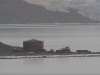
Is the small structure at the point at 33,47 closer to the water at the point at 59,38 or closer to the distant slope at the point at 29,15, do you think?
the water at the point at 59,38

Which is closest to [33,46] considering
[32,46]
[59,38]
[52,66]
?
[32,46]

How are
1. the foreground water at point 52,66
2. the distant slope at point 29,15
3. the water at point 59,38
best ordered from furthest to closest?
1. the distant slope at point 29,15
2. the water at point 59,38
3. the foreground water at point 52,66

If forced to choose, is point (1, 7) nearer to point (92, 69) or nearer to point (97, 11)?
point (97, 11)

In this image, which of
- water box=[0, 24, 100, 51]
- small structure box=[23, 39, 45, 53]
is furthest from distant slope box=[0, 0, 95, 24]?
small structure box=[23, 39, 45, 53]

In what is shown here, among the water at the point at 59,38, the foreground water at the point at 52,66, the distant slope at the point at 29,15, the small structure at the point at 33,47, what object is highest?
the distant slope at the point at 29,15

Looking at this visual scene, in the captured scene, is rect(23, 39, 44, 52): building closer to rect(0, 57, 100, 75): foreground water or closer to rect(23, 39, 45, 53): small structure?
rect(23, 39, 45, 53): small structure

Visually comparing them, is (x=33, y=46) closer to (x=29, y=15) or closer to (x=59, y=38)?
(x=59, y=38)

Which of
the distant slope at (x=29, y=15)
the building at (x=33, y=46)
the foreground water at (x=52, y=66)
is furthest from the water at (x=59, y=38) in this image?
the distant slope at (x=29, y=15)
